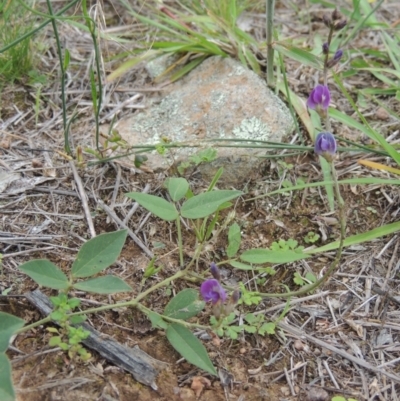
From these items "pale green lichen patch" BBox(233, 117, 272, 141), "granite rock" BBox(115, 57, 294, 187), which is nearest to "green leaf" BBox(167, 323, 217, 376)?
"granite rock" BBox(115, 57, 294, 187)

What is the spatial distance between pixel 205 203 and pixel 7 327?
589 mm

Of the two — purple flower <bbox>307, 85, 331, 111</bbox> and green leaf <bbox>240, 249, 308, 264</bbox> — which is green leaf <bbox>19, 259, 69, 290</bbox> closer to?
green leaf <bbox>240, 249, 308, 264</bbox>

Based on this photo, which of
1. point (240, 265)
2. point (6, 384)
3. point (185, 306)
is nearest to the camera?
point (6, 384)

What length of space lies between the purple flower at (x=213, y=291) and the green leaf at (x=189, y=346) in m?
0.10

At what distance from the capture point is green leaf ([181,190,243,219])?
4.87 feet

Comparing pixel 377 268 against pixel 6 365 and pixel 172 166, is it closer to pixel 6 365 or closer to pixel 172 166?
pixel 172 166

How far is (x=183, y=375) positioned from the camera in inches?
54.9

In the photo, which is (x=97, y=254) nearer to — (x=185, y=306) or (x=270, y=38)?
(x=185, y=306)

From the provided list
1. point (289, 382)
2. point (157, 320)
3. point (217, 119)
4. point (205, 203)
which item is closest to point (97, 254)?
point (157, 320)

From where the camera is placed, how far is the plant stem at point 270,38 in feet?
6.56

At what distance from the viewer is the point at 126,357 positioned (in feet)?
4.50

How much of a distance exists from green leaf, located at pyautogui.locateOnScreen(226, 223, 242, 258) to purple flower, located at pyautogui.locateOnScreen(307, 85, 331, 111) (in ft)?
1.37

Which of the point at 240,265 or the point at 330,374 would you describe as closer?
the point at 330,374

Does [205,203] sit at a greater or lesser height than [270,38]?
lesser
